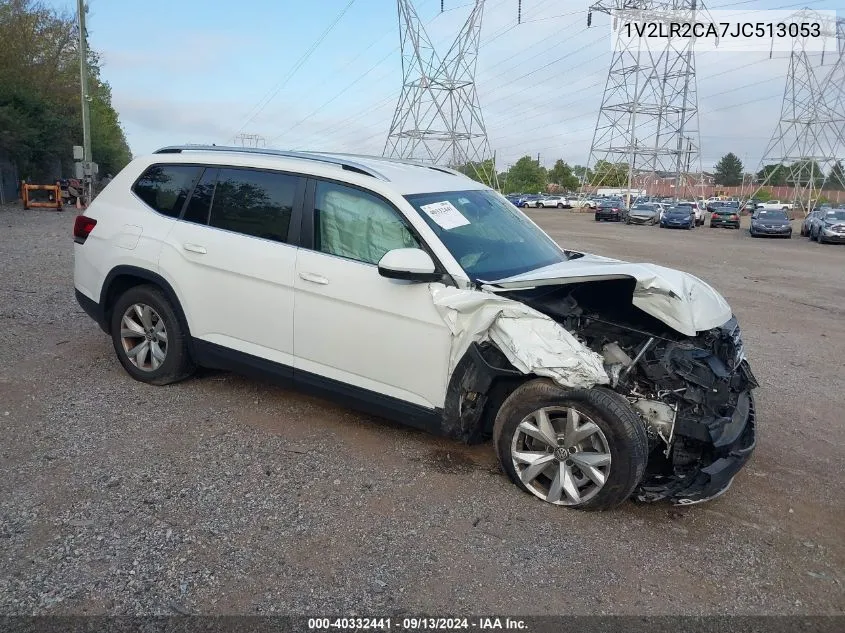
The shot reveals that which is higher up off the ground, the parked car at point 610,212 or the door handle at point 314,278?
the parked car at point 610,212

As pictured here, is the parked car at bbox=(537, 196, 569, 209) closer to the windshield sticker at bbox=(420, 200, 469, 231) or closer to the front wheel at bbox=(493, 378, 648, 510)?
the windshield sticker at bbox=(420, 200, 469, 231)

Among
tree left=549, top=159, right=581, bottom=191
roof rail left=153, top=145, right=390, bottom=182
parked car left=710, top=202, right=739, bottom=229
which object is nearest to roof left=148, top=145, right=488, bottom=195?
roof rail left=153, top=145, right=390, bottom=182

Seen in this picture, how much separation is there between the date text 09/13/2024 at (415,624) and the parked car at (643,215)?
46.7 metres

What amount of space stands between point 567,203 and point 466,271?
8006cm

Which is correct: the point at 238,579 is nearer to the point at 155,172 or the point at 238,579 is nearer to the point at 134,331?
the point at 134,331

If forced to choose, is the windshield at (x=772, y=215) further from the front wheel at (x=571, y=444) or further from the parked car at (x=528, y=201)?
the parked car at (x=528, y=201)

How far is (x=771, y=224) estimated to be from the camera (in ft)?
108

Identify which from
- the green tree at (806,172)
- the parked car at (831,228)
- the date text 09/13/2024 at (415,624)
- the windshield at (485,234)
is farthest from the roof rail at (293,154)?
the green tree at (806,172)

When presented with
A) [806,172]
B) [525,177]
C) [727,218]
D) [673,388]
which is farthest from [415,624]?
[525,177]

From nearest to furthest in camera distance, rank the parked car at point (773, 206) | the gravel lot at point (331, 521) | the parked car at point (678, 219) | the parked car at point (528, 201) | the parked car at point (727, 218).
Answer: the gravel lot at point (331, 521), the parked car at point (773, 206), the parked car at point (678, 219), the parked car at point (727, 218), the parked car at point (528, 201)

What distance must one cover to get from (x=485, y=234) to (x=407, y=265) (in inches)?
36.8

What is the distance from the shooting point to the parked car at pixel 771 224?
32688 millimetres

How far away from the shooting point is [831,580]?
10.4 ft

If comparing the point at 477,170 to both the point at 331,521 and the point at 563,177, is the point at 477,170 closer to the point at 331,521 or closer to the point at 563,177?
the point at 331,521
